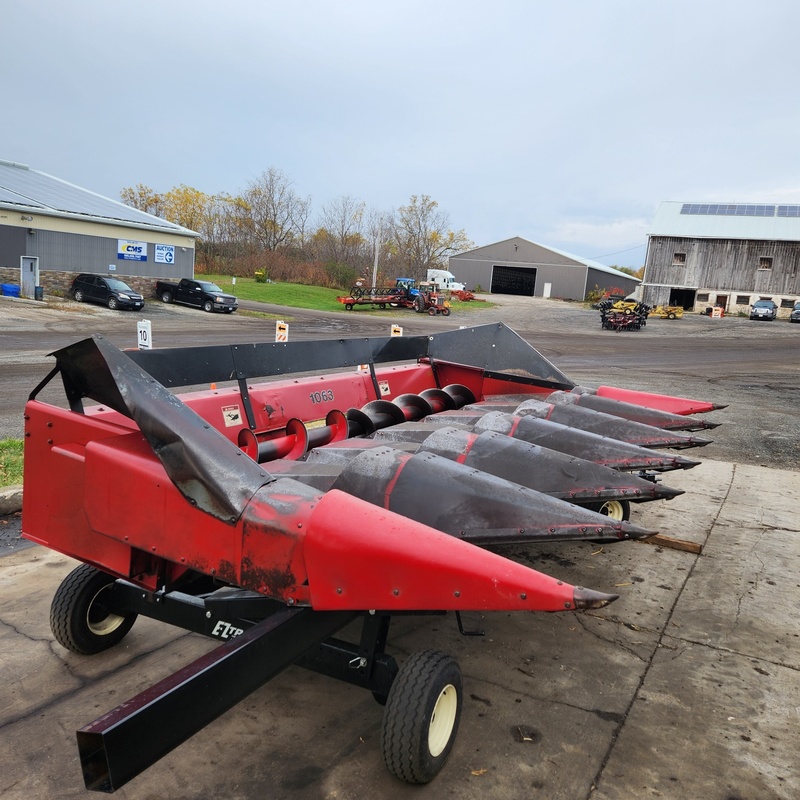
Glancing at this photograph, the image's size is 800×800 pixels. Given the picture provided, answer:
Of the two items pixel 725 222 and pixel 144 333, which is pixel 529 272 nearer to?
pixel 725 222

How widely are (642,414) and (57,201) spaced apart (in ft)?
95.5

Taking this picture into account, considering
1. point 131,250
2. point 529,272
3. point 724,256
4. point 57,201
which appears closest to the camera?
point 57,201

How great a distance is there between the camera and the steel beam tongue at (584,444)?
3.46 metres

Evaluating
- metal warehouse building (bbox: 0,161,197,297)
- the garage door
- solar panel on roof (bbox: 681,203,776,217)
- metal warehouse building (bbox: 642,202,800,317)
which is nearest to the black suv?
metal warehouse building (bbox: 0,161,197,297)

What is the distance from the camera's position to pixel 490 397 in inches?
224

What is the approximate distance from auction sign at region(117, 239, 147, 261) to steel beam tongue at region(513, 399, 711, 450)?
2831cm

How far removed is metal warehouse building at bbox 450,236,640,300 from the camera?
54000 mm

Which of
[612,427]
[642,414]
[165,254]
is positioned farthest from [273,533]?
[165,254]

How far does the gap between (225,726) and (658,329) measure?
30038mm

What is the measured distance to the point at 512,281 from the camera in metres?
58.7

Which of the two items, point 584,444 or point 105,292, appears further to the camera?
point 105,292

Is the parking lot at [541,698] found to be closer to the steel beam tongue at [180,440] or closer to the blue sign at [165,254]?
the steel beam tongue at [180,440]

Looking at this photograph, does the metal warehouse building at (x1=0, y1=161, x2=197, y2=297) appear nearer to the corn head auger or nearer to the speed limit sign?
the speed limit sign

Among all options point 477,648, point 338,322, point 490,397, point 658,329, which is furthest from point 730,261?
point 477,648
